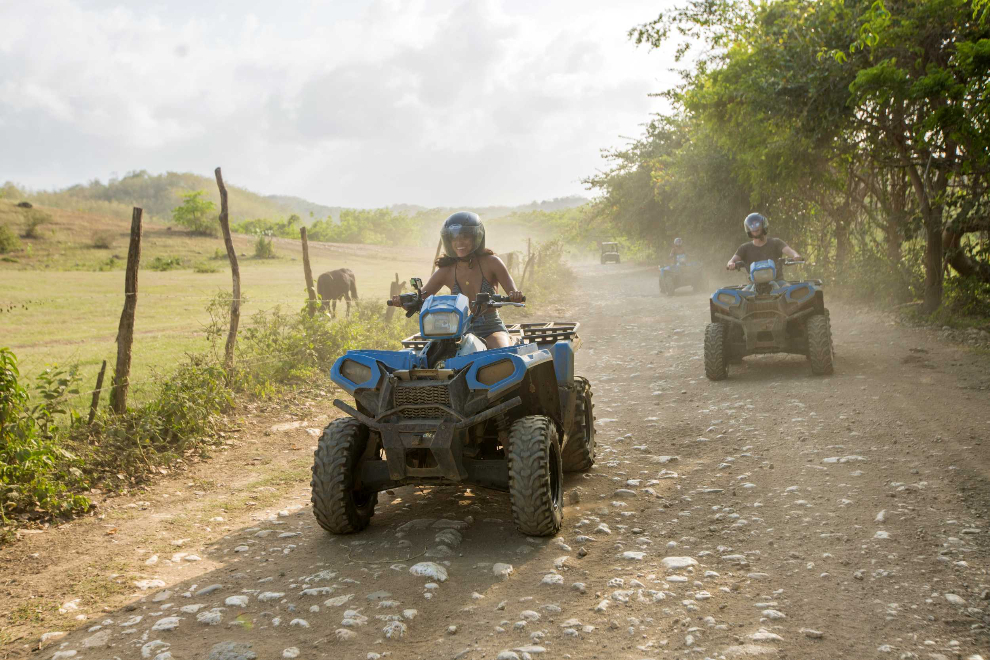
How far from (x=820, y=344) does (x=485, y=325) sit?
5368 mm

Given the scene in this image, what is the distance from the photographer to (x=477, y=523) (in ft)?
17.6

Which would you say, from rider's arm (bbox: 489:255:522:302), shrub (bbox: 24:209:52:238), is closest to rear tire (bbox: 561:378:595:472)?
rider's arm (bbox: 489:255:522:302)

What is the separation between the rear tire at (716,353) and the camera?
10.0 meters

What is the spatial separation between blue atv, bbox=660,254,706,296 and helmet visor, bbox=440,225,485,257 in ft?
62.5

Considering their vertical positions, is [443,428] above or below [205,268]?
below

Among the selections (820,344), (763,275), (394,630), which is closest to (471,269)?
(394,630)

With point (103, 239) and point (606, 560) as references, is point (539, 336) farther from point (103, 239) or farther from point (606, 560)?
point (103, 239)

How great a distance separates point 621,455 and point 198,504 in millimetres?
3648

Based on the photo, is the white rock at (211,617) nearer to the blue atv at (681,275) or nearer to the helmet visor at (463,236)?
the helmet visor at (463,236)

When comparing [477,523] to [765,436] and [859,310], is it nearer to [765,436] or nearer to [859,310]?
[765,436]

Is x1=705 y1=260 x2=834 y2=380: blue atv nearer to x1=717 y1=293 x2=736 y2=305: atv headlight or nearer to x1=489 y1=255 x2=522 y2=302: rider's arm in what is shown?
x1=717 y1=293 x2=736 y2=305: atv headlight

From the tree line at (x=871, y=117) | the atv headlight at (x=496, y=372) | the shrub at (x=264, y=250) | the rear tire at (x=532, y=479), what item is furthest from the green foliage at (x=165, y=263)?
the rear tire at (x=532, y=479)

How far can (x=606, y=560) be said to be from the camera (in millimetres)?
4602

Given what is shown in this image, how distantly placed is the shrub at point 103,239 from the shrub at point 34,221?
2.30m
